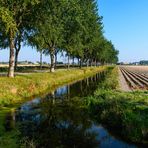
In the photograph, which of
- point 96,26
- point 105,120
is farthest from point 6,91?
point 96,26

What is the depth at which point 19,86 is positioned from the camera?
35656 mm

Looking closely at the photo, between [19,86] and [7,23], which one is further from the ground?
[7,23]

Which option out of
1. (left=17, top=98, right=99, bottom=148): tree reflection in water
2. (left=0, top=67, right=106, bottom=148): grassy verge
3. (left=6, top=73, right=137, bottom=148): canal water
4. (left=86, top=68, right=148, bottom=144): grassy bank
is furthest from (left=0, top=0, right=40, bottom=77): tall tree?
(left=86, top=68, right=148, bottom=144): grassy bank

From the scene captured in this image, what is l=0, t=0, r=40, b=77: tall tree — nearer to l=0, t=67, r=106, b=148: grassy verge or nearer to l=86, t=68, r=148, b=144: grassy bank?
l=0, t=67, r=106, b=148: grassy verge

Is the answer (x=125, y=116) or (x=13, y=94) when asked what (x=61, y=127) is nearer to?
(x=125, y=116)

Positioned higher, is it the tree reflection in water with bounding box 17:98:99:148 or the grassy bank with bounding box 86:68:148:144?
the grassy bank with bounding box 86:68:148:144

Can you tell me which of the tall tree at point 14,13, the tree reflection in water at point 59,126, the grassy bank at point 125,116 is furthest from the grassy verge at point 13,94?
the grassy bank at point 125,116

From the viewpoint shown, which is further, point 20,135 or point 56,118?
point 56,118

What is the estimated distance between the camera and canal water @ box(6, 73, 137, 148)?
17.8 metres

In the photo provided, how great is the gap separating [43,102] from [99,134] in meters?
13.4

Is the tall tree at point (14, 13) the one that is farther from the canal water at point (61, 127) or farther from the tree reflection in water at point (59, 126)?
the tree reflection in water at point (59, 126)

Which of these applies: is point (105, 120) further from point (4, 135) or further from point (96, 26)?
point (96, 26)

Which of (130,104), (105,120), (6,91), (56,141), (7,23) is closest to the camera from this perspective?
(56,141)

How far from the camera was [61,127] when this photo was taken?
2145 cm
